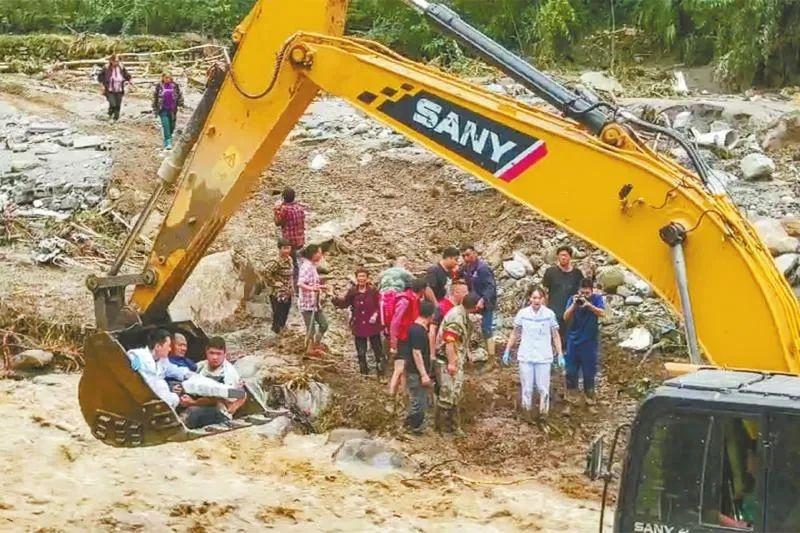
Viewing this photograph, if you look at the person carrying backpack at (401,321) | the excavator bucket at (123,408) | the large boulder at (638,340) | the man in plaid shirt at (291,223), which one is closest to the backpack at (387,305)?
the person carrying backpack at (401,321)

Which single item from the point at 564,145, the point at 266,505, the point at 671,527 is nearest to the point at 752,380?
the point at 671,527

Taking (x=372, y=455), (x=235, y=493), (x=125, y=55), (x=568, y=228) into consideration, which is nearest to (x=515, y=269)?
(x=372, y=455)

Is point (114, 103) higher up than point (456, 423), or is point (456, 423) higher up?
point (114, 103)

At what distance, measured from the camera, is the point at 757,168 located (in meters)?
16.5

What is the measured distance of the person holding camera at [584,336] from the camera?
11.8m

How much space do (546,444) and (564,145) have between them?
4.10m

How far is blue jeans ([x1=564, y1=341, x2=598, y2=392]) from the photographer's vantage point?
1195 cm

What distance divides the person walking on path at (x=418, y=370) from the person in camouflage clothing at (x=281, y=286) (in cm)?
313

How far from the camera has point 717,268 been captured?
7.16 meters

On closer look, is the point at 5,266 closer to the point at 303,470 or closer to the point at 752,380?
the point at 303,470

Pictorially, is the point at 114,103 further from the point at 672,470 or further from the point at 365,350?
the point at 672,470

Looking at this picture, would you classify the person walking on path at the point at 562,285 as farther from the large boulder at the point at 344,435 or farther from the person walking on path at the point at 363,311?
the large boulder at the point at 344,435

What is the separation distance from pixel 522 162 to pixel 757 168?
9407mm

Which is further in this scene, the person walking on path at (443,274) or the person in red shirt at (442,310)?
the person walking on path at (443,274)
